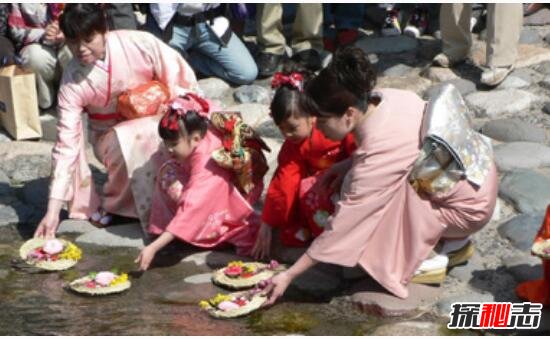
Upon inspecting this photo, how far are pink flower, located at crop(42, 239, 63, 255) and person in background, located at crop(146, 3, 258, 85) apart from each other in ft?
7.98

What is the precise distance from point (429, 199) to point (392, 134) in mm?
375

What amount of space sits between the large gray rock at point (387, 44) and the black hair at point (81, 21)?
3126mm

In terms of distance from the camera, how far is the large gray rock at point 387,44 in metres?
8.39

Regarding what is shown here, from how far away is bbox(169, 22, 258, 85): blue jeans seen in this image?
7773 mm

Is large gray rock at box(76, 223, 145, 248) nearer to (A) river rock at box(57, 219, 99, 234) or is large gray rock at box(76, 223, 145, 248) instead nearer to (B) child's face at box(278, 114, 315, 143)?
(A) river rock at box(57, 219, 99, 234)

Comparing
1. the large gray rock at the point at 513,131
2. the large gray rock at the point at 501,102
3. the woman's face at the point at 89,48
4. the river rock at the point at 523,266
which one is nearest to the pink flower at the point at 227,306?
the river rock at the point at 523,266

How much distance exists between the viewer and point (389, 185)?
480 cm

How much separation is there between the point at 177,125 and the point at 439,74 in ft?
9.30

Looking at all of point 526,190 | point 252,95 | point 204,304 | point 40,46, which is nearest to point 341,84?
point 204,304

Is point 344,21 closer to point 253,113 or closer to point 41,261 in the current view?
point 253,113

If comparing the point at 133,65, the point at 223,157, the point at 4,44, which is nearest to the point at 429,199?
the point at 223,157

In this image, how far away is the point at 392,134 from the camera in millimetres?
4785

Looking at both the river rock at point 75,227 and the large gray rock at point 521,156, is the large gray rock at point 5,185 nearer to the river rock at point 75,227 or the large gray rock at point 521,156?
the river rock at point 75,227

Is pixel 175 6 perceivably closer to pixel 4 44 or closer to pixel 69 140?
pixel 4 44
